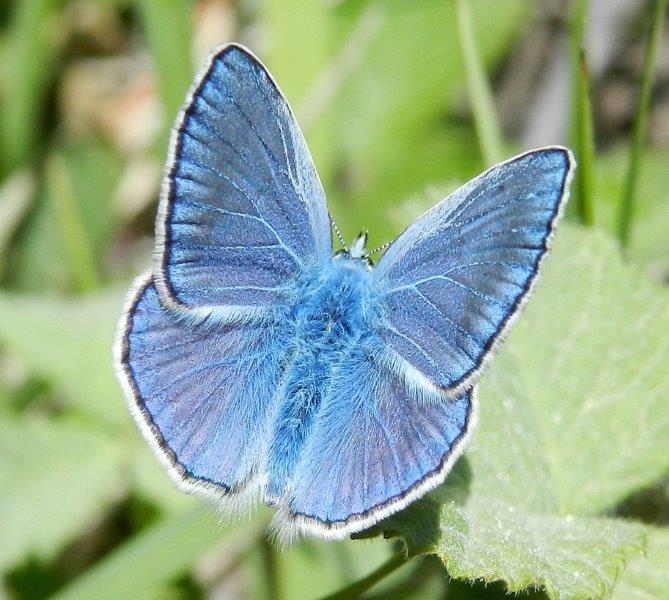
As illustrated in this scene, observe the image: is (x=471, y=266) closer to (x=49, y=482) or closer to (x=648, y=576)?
(x=648, y=576)

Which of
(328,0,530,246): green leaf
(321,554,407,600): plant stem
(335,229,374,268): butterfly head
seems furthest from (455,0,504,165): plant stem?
(321,554,407,600): plant stem

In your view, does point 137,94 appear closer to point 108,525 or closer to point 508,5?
point 508,5

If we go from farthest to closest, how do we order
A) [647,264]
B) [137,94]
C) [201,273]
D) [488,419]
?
[137,94], [647,264], [488,419], [201,273]

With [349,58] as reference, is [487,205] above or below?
below

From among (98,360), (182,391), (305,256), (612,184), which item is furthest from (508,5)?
(182,391)

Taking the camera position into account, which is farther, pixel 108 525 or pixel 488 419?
pixel 108 525

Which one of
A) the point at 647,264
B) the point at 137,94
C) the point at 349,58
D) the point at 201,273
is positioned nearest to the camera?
the point at 201,273

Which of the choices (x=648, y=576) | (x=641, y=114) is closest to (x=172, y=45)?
(x=641, y=114)
